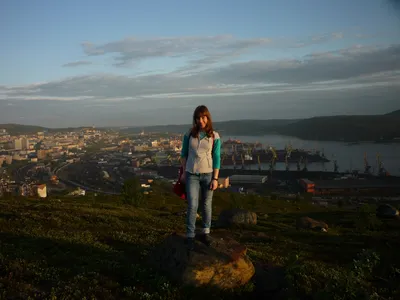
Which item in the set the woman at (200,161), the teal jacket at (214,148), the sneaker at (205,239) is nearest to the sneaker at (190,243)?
the woman at (200,161)

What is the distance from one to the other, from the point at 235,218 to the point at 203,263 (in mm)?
17211

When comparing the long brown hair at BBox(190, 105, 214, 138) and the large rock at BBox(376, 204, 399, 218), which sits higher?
the long brown hair at BBox(190, 105, 214, 138)

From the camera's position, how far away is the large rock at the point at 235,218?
24.3 m

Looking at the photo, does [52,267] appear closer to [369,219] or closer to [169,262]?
[169,262]

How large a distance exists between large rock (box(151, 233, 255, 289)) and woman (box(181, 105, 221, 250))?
312 mm

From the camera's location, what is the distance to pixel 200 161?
320 inches

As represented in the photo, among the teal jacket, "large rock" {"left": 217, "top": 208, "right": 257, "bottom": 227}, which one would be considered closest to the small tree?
"large rock" {"left": 217, "top": 208, "right": 257, "bottom": 227}

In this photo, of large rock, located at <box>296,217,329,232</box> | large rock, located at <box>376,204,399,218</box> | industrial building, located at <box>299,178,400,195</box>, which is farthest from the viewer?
industrial building, located at <box>299,178,400,195</box>

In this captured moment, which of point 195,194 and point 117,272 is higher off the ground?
point 195,194

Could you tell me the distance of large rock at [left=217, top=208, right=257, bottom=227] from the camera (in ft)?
79.6

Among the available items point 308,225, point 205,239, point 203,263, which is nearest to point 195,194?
point 205,239

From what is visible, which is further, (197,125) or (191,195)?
(191,195)

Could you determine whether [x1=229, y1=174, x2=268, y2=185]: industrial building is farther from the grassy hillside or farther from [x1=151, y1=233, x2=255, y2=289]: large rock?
[x1=151, y1=233, x2=255, y2=289]: large rock

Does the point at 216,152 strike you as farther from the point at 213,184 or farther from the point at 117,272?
the point at 117,272
